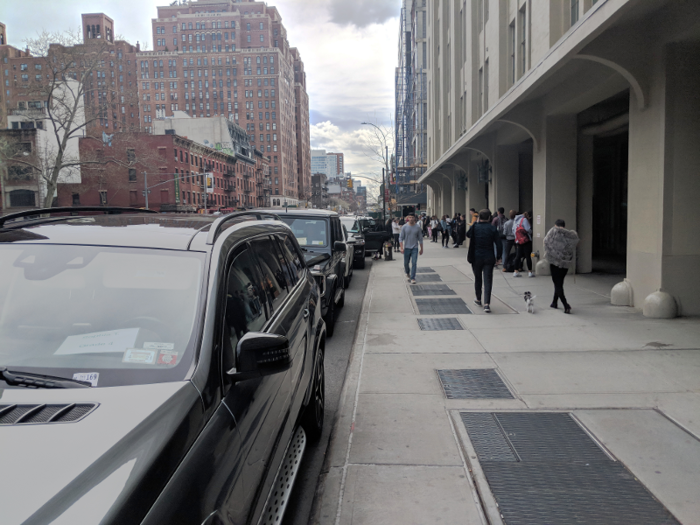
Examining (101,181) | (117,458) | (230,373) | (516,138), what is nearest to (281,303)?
(230,373)

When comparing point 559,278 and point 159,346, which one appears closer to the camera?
point 159,346

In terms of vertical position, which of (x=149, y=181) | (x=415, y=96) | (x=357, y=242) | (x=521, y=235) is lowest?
(x=357, y=242)

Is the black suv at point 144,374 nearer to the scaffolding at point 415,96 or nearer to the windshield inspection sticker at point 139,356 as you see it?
the windshield inspection sticker at point 139,356

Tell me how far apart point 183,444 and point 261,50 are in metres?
154

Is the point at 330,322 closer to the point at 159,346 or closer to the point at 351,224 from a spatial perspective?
the point at 159,346

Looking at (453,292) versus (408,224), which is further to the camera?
(408,224)

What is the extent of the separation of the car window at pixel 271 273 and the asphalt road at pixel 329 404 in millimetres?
1350

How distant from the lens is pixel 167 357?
2.14 meters

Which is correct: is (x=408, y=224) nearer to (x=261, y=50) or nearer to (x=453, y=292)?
(x=453, y=292)

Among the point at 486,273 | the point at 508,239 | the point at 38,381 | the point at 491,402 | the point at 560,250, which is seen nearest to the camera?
the point at 38,381

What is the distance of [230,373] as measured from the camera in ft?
7.16

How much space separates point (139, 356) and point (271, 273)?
4.48ft

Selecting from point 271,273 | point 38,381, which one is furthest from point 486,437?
point 38,381

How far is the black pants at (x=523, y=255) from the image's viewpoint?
14.7 m
